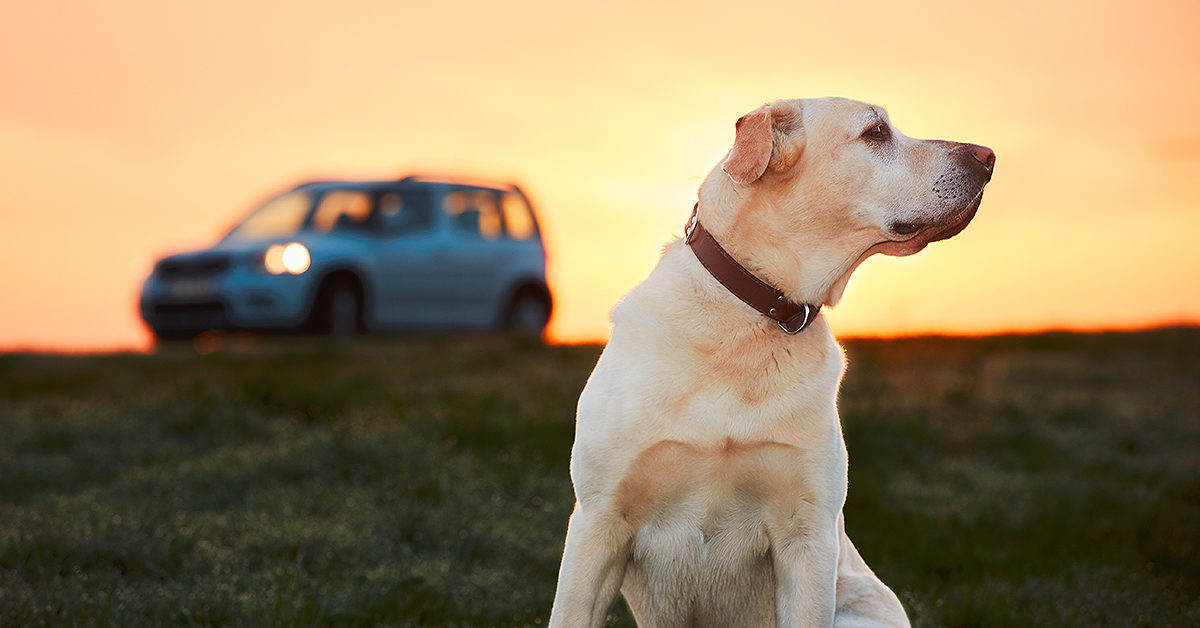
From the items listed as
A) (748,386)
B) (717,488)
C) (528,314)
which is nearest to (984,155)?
(748,386)

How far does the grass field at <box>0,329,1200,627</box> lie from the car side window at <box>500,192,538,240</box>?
348 centimetres

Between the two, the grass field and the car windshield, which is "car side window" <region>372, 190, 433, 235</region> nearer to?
the car windshield

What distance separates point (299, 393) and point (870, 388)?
4.26 metres

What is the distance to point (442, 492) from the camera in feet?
18.4

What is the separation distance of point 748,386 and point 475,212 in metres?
10.0

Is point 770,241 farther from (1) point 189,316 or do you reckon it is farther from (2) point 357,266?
(1) point 189,316

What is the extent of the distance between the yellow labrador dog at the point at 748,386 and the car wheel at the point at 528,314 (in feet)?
33.4

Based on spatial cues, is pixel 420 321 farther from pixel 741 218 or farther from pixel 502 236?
pixel 741 218

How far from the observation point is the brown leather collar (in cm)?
314

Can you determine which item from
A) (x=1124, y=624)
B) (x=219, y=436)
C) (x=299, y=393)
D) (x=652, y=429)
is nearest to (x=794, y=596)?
(x=652, y=429)

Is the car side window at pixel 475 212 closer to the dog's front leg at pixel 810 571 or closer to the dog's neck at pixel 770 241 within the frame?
the dog's neck at pixel 770 241

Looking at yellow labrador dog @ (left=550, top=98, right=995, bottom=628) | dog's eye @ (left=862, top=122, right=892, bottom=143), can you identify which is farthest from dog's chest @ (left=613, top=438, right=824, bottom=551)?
dog's eye @ (left=862, top=122, right=892, bottom=143)

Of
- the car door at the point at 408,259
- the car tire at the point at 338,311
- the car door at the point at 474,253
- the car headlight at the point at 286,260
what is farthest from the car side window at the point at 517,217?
the car headlight at the point at 286,260

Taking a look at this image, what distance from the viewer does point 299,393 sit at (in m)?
7.65
